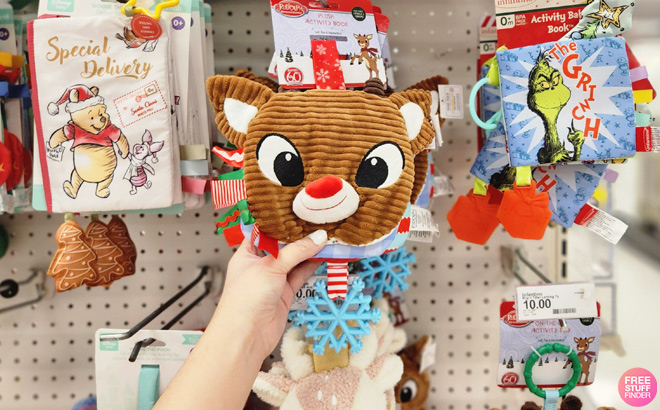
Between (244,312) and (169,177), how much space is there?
0.91ft

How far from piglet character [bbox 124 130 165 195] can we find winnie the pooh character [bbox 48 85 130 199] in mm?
19

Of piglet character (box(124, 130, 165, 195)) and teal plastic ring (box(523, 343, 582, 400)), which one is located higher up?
piglet character (box(124, 130, 165, 195))

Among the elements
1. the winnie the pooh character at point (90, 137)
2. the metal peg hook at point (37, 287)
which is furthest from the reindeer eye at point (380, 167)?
the metal peg hook at point (37, 287)

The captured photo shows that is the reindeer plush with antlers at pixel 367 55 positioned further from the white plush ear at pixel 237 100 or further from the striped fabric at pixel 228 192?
the striped fabric at pixel 228 192

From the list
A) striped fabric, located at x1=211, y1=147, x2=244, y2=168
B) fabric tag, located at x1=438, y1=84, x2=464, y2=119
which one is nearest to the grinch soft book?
fabric tag, located at x1=438, y1=84, x2=464, y2=119

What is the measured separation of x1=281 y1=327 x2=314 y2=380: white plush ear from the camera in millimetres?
752

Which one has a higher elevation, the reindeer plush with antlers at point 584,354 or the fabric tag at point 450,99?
the fabric tag at point 450,99

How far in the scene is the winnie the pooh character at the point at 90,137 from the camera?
732 mm

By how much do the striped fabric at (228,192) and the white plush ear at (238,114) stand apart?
3.2 inches

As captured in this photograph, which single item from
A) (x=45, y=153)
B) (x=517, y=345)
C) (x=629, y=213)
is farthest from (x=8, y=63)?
(x=629, y=213)

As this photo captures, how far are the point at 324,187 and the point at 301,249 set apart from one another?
11cm

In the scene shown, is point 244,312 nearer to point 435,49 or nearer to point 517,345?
point 517,345

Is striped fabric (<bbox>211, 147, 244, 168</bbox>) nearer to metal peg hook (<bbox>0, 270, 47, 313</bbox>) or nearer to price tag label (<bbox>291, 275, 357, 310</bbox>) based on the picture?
price tag label (<bbox>291, 275, 357, 310</bbox>)

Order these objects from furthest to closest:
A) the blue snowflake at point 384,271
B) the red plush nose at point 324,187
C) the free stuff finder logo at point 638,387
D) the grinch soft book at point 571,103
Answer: the free stuff finder logo at point 638,387
the blue snowflake at point 384,271
the grinch soft book at point 571,103
the red plush nose at point 324,187
